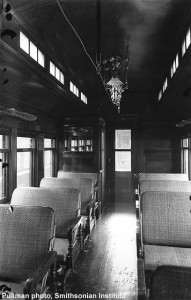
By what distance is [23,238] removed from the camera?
247 centimetres

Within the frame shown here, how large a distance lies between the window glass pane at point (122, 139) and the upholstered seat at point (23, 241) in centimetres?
584

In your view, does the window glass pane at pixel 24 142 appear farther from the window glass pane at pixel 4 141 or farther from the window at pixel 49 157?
the window at pixel 49 157

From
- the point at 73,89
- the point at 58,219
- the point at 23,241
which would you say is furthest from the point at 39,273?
the point at 73,89

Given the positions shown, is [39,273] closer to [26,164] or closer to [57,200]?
[57,200]

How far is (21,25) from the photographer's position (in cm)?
318

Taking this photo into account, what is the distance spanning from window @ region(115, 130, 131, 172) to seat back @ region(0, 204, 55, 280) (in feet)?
19.1

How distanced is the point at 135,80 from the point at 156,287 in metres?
5.60

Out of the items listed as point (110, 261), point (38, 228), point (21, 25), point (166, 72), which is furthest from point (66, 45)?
point (110, 261)

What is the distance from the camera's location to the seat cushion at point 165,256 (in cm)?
249

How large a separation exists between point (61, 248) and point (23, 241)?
0.68 metres

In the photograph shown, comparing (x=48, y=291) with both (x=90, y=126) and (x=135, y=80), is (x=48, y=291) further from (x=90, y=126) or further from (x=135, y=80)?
(x=135, y=80)

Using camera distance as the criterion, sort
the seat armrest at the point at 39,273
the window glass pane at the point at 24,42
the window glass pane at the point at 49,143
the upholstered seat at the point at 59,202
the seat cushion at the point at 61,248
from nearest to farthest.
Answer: the seat armrest at the point at 39,273, the seat cushion at the point at 61,248, the window glass pane at the point at 24,42, the upholstered seat at the point at 59,202, the window glass pane at the point at 49,143

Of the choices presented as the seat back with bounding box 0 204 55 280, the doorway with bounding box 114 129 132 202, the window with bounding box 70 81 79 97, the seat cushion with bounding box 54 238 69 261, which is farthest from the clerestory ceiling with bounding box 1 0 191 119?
the doorway with bounding box 114 129 132 202

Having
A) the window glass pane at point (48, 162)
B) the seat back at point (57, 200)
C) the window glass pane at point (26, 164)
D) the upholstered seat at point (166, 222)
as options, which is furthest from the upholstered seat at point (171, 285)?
the window glass pane at point (48, 162)
